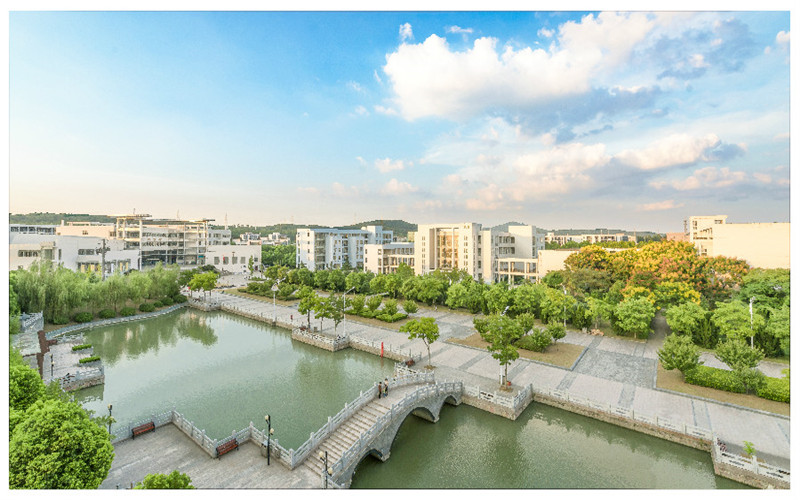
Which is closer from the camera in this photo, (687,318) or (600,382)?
(600,382)

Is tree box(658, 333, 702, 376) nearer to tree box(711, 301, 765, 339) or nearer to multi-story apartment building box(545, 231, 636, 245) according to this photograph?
tree box(711, 301, 765, 339)

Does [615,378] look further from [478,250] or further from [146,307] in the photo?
[146,307]

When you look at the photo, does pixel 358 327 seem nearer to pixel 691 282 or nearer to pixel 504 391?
pixel 504 391

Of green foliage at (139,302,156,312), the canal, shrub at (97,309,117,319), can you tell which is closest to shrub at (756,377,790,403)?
the canal

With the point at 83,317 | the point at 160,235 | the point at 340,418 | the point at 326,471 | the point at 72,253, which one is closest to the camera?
the point at 326,471

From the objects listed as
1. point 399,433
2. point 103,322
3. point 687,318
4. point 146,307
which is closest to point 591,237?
point 687,318

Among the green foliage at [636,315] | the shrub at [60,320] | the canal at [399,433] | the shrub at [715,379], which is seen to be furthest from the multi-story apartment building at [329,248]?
the shrub at [715,379]
